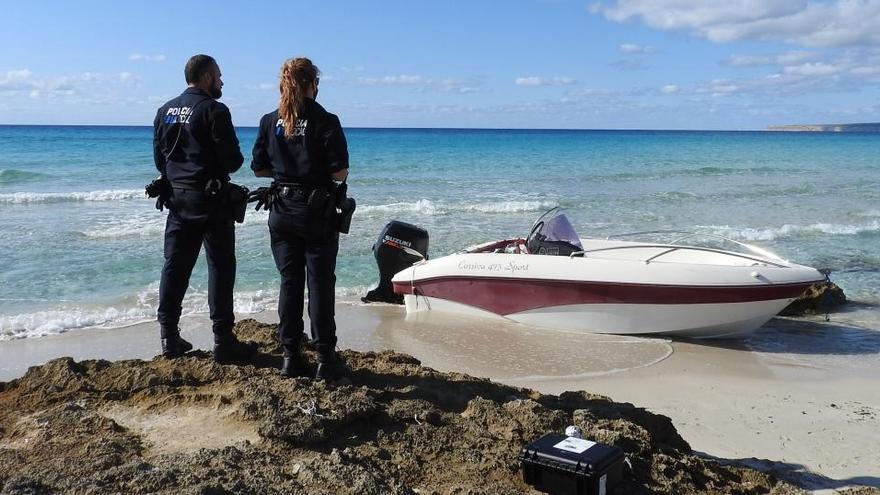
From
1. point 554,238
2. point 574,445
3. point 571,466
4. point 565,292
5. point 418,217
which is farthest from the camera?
point 418,217

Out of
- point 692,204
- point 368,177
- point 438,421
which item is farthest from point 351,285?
point 368,177

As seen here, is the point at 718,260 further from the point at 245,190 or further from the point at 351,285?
the point at 245,190

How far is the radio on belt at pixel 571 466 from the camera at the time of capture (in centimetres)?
325

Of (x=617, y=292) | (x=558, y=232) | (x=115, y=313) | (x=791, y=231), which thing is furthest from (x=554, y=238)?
(x=791, y=231)

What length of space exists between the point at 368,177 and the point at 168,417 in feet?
82.6

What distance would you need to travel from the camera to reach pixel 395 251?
910 centimetres

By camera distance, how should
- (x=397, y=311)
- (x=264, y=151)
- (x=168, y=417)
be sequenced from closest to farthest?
1. (x=168, y=417)
2. (x=264, y=151)
3. (x=397, y=311)

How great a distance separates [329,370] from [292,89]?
1579 millimetres

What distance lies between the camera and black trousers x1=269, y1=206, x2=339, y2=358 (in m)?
4.32

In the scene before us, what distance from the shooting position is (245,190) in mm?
4637

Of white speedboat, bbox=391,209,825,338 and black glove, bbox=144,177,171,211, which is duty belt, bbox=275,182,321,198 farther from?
white speedboat, bbox=391,209,825,338

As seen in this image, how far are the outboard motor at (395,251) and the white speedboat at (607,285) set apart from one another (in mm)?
142

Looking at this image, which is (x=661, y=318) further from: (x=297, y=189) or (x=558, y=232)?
(x=297, y=189)

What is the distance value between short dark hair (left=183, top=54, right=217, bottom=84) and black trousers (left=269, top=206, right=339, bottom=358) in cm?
92
